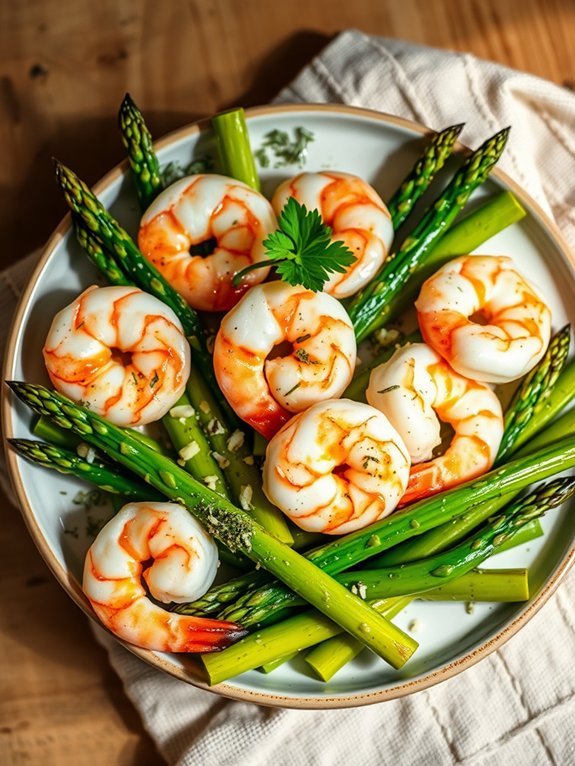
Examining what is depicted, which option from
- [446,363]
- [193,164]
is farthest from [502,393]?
[193,164]

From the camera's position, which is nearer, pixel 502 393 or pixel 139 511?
pixel 139 511

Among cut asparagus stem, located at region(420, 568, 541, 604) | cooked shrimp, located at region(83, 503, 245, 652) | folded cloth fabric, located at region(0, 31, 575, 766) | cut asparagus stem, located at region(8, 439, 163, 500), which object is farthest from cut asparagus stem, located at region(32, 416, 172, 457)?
cut asparagus stem, located at region(420, 568, 541, 604)

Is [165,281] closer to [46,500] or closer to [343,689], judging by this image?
[46,500]

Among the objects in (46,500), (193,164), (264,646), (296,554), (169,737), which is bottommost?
(169,737)

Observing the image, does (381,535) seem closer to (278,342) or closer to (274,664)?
(274,664)

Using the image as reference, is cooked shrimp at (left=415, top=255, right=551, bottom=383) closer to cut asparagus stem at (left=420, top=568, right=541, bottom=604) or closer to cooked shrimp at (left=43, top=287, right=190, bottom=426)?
cut asparagus stem at (left=420, top=568, right=541, bottom=604)

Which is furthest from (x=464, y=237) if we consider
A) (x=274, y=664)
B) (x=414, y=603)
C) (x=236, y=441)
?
(x=274, y=664)
